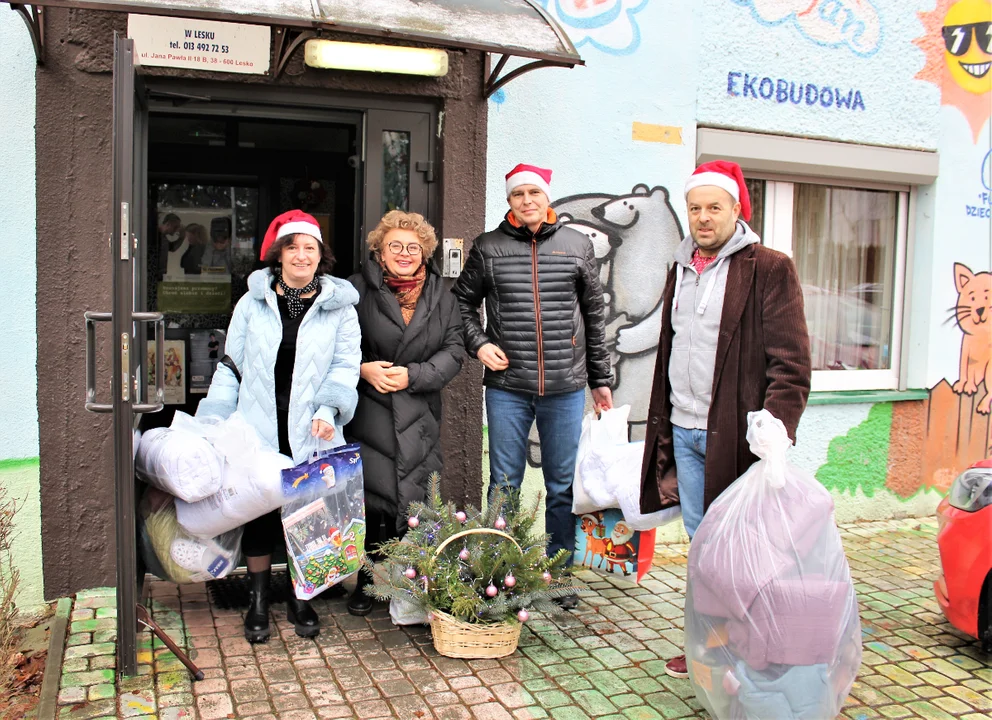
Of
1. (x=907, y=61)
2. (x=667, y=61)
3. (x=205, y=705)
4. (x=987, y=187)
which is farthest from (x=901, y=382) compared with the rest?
(x=205, y=705)

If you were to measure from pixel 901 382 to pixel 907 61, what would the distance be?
2091mm

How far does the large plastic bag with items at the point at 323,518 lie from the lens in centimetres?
371

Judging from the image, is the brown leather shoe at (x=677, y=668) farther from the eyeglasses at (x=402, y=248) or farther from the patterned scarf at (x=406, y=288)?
the eyeglasses at (x=402, y=248)

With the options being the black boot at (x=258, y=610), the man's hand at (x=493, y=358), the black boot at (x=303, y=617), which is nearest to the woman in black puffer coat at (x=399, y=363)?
the man's hand at (x=493, y=358)

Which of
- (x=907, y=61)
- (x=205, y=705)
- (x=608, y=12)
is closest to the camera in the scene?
(x=205, y=705)

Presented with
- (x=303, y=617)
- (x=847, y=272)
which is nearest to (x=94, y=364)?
(x=303, y=617)

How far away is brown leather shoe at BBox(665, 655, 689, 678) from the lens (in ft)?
11.9

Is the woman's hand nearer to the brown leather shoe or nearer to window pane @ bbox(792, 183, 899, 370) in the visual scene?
the brown leather shoe

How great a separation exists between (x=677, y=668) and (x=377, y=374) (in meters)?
1.74

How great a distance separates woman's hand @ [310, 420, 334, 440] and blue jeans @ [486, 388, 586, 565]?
2.62 feet

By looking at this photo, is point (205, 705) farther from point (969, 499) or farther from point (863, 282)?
point (863, 282)

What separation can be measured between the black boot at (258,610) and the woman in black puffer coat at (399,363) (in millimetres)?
502

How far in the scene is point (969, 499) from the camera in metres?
3.91

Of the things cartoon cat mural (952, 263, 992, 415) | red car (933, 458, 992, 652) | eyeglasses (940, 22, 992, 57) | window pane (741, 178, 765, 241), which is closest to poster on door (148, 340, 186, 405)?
window pane (741, 178, 765, 241)
